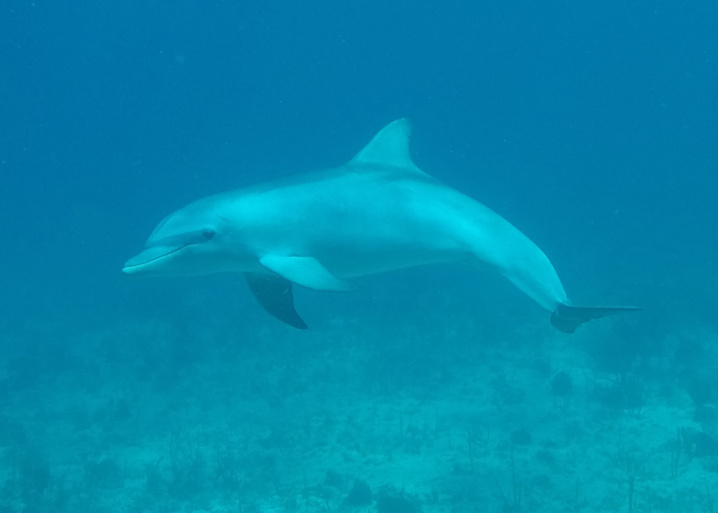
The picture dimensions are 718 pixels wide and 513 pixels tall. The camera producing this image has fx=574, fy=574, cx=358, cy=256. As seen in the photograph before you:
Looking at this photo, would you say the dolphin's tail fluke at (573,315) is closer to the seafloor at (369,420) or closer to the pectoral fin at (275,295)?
the pectoral fin at (275,295)

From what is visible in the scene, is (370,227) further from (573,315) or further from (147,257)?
(573,315)

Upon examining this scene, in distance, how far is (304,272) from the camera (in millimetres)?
5254

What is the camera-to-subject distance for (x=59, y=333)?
2102cm

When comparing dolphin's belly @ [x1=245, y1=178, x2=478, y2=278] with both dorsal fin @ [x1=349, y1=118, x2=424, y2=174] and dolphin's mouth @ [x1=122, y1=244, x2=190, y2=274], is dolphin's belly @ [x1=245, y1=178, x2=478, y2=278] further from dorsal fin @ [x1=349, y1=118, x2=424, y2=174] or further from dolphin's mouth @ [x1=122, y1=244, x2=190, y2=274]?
dolphin's mouth @ [x1=122, y1=244, x2=190, y2=274]

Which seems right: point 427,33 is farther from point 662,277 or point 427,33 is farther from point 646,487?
point 646,487

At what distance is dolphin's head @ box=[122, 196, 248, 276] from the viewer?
5.14 meters

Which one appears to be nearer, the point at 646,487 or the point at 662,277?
the point at 646,487

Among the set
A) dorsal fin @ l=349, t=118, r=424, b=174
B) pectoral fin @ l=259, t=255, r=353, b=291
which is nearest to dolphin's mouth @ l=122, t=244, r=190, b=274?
pectoral fin @ l=259, t=255, r=353, b=291

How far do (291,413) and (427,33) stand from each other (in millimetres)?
98471

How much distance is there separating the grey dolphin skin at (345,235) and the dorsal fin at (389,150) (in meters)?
0.01

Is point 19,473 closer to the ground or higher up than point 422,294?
closer to the ground

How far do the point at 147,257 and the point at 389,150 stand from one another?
9.99 feet

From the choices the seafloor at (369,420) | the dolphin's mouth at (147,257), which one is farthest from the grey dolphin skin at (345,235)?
the seafloor at (369,420)

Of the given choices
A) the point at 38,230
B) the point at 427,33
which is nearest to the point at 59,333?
the point at 38,230
